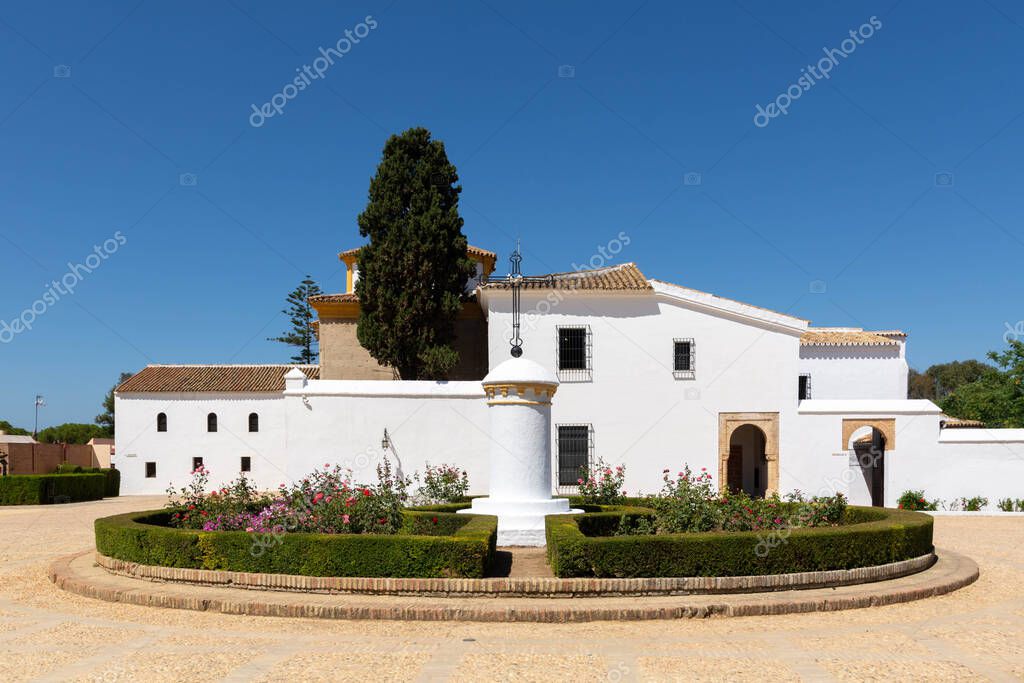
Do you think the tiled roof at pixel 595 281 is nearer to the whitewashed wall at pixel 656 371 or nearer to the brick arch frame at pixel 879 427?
the whitewashed wall at pixel 656 371

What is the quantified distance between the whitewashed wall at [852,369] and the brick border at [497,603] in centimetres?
1803

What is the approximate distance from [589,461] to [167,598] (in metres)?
13.1

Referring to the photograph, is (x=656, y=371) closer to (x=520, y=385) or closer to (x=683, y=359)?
(x=683, y=359)

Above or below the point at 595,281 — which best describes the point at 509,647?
below

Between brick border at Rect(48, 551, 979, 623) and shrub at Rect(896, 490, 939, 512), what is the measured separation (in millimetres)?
11449

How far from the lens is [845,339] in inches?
1032

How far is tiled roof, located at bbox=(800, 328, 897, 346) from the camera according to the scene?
2575 centimetres

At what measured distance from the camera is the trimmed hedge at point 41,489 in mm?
23438

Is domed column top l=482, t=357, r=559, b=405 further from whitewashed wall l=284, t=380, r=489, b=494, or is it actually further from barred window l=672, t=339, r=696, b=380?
barred window l=672, t=339, r=696, b=380

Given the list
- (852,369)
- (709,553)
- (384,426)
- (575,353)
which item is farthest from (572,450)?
(852,369)

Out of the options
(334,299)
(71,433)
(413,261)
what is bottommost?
(71,433)

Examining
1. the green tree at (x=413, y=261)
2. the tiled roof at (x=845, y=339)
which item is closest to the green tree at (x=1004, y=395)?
the tiled roof at (x=845, y=339)

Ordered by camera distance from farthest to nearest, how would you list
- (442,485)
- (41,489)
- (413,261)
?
(41,489)
(413,261)
(442,485)

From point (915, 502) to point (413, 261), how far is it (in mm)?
14412
